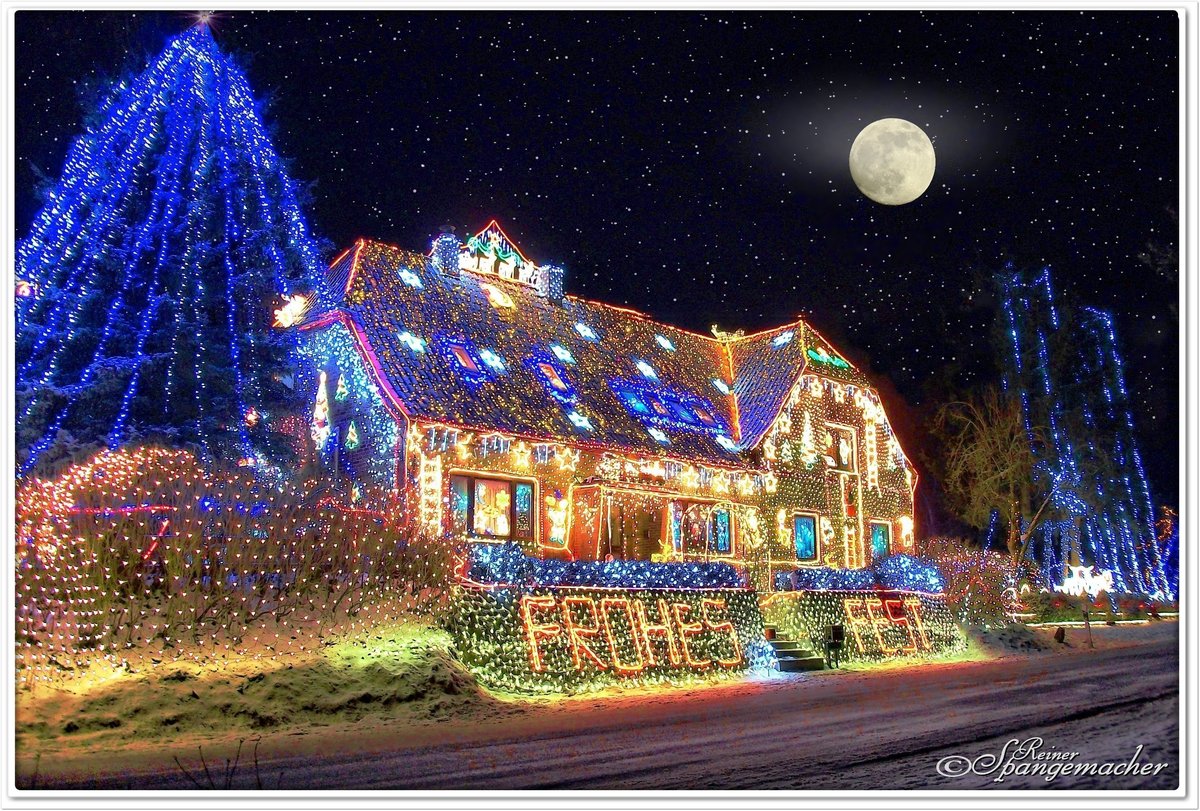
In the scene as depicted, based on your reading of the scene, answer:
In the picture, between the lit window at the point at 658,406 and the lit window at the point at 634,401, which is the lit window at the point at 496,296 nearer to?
the lit window at the point at 634,401

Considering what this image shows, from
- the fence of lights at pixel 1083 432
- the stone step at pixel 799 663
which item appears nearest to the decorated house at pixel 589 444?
the stone step at pixel 799 663

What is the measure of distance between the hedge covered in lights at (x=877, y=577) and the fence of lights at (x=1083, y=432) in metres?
13.8

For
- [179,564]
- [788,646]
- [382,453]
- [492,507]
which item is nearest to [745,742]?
[179,564]

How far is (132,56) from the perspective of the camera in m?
16.3

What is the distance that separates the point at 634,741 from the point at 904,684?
623cm

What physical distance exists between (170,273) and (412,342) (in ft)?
13.5

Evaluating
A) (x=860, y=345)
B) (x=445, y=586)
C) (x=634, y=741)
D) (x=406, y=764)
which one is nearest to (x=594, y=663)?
(x=445, y=586)

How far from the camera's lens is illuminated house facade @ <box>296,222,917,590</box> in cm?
1705

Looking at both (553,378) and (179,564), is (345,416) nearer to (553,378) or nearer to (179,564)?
(553,378)

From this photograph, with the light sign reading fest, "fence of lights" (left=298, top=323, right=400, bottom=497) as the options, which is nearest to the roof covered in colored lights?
"fence of lights" (left=298, top=323, right=400, bottom=497)

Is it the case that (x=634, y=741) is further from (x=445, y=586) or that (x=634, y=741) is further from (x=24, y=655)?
(x=24, y=655)

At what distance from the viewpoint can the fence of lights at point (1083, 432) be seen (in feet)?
108

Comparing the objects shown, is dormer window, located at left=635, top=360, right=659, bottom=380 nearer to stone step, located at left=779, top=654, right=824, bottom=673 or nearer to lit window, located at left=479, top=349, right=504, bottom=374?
lit window, located at left=479, top=349, right=504, bottom=374

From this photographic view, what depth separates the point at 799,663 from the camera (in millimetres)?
16828
